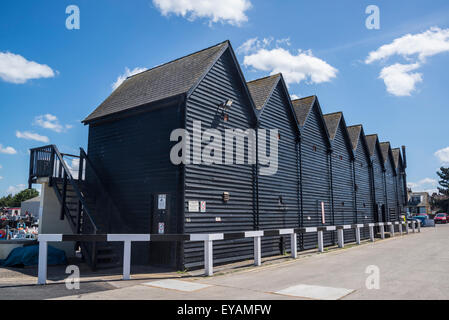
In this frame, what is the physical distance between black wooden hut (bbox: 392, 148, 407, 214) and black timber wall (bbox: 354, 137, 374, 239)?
10.4 meters

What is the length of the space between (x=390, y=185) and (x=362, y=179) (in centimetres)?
894

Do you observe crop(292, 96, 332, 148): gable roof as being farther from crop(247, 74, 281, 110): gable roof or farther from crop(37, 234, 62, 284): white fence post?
crop(37, 234, 62, 284): white fence post

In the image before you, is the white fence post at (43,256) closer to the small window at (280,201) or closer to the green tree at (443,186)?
the small window at (280,201)

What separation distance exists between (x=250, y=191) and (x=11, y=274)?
8.46 m

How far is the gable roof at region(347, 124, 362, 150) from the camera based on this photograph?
2574 centimetres

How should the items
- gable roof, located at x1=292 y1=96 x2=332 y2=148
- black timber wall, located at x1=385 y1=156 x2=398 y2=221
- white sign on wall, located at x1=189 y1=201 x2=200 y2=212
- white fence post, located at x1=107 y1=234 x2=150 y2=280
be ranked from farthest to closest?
black timber wall, located at x1=385 y1=156 x2=398 y2=221, gable roof, located at x1=292 y1=96 x2=332 y2=148, white sign on wall, located at x1=189 y1=201 x2=200 y2=212, white fence post, located at x1=107 y1=234 x2=150 y2=280

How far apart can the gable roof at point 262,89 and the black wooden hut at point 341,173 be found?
6.61 m

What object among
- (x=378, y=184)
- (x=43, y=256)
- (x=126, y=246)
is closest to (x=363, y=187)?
(x=378, y=184)

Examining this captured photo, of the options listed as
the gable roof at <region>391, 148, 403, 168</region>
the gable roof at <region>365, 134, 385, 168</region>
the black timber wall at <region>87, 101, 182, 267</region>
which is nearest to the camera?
the black timber wall at <region>87, 101, 182, 267</region>

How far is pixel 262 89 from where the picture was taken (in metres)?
16.8

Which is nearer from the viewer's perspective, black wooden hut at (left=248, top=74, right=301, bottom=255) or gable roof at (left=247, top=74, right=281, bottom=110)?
black wooden hut at (left=248, top=74, right=301, bottom=255)

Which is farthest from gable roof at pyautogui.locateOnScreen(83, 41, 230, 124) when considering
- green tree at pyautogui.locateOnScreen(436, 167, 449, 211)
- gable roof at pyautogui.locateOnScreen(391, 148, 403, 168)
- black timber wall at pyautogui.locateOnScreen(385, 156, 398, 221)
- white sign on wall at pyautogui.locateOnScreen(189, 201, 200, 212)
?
green tree at pyautogui.locateOnScreen(436, 167, 449, 211)

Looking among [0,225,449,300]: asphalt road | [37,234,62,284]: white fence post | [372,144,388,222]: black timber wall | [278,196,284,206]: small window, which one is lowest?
[0,225,449,300]: asphalt road

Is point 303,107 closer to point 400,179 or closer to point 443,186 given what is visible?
point 400,179
